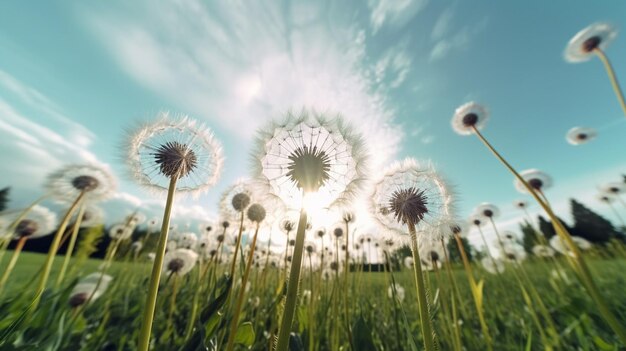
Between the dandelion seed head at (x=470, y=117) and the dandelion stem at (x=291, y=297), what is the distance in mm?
4020

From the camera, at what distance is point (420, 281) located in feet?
4.57

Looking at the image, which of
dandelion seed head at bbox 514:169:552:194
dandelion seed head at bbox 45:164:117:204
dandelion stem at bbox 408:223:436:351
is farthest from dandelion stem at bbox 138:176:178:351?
dandelion seed head at bbox 514:169:552:194

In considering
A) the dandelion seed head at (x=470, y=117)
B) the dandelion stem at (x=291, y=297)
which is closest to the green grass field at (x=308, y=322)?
the dandelion stem at (x=291, y=297)

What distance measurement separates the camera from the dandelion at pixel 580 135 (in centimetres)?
710

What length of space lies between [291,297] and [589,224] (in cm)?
5965

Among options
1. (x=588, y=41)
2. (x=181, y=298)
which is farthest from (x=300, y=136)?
(x=588, y=41)

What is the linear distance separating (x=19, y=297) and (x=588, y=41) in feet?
27.0

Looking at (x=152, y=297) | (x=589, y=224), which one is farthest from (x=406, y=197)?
(x=589, y=224)

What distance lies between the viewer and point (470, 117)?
13.9 feet

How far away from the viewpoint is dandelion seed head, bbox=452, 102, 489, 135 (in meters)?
4.23

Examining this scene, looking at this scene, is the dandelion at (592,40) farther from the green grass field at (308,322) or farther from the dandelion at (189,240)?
the dandelion at (189,240)

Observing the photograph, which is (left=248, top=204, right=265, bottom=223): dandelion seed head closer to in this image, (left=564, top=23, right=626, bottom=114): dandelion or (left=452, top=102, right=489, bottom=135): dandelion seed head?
(left=452, top=102, right=489, bottom=135): dandelion seed head

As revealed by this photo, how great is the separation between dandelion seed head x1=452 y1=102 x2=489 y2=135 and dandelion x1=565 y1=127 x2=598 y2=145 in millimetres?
5371

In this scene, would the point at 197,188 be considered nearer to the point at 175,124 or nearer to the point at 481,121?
the point at 175,124
